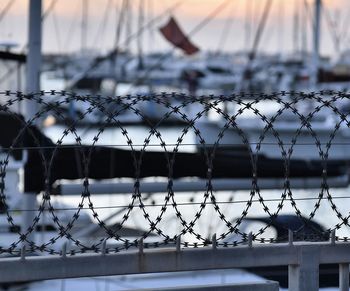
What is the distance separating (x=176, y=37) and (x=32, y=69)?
1240 cm

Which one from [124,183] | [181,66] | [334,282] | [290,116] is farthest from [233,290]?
[181,66]

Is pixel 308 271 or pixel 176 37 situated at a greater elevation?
pixel 176 37

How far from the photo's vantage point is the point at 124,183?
15836mm

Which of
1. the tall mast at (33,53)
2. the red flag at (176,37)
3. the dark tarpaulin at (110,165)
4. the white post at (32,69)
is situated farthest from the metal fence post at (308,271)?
the red flag at (176,37)

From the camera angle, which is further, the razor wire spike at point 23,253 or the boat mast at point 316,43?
the boat mast at point 316,43

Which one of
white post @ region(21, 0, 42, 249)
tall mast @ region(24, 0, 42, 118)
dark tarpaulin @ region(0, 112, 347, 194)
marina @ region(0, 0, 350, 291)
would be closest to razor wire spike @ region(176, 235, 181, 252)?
marina @ region(0, 0, 350, 291)

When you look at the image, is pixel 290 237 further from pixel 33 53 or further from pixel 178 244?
pixel 33 53

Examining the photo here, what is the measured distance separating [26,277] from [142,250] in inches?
35.1

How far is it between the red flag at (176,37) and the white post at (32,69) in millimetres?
10865

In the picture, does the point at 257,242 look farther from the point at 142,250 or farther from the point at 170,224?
the point at 170,224

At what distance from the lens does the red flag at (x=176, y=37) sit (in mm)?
24766

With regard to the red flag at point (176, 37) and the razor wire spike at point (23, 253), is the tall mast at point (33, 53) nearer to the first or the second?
the razor wire spike at point (23, 253)

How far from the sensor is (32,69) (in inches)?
548

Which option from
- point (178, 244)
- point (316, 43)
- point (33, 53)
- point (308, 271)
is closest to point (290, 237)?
point (308, 271)
